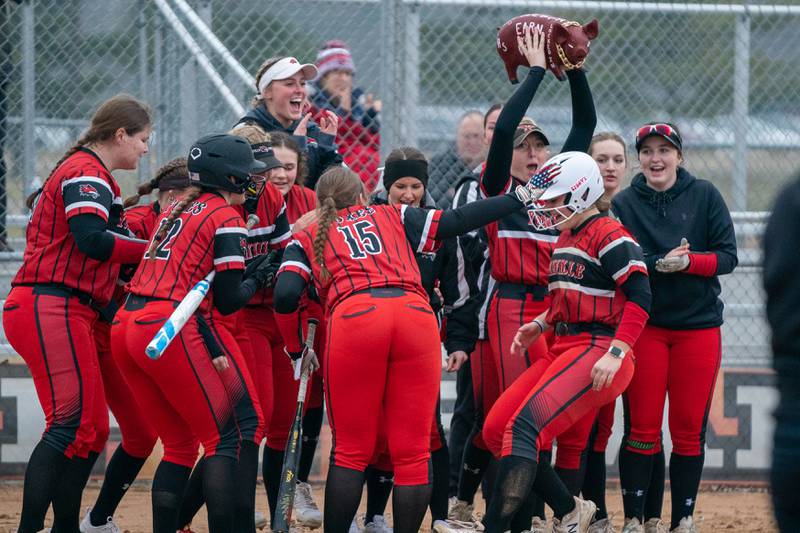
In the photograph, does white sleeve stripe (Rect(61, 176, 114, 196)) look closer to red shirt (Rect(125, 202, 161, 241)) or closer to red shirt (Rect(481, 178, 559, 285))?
red shirt (Rect(125, 202, 161, 241))

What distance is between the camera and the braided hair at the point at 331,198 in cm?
451

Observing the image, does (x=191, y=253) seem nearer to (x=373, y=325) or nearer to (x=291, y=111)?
(x=373, y=325)

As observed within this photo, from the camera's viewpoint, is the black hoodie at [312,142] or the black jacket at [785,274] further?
the black hoodie at [312,142]

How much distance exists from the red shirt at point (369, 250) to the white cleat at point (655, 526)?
1.78 meters

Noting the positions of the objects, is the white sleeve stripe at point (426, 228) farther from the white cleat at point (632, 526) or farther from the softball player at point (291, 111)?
the white cleat at point (632, 526)

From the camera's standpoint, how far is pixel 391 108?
6543 millimetres

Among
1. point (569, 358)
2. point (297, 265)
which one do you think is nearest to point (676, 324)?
point (569, 358)

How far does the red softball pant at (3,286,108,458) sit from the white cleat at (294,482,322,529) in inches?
47.1

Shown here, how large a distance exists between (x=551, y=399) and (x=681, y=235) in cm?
126

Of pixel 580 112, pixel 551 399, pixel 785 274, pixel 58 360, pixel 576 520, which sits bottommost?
pixel 576 520

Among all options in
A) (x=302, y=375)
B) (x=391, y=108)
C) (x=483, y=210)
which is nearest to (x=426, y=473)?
(x=302, y=375)

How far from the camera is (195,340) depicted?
4.36m

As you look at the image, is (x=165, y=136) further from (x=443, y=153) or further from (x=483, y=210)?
(x=483, y=210)

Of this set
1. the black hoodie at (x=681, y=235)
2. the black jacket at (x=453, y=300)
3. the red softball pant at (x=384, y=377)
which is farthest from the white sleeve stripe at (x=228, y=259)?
the black hoodie at (x=681, y=235)
